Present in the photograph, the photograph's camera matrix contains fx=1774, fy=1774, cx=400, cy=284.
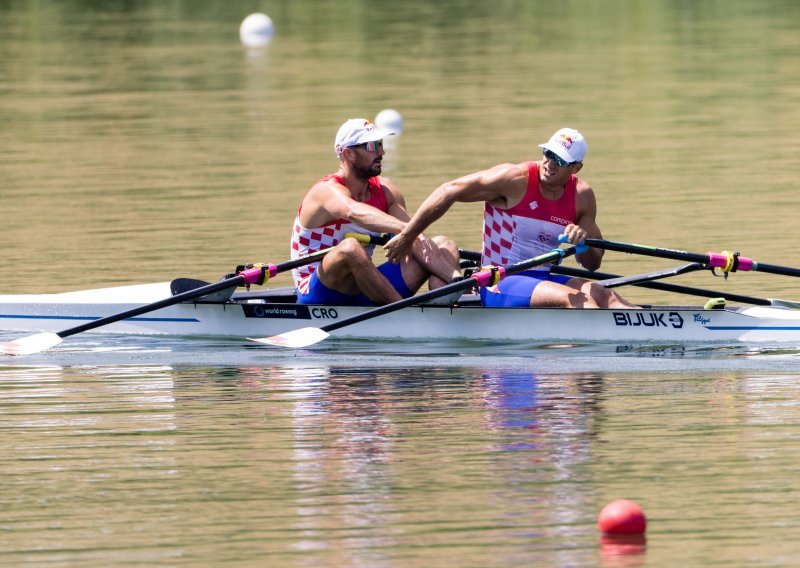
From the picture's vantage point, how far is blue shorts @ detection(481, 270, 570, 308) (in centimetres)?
1201

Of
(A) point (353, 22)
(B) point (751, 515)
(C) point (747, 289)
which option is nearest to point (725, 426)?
(B) point (751, 515)

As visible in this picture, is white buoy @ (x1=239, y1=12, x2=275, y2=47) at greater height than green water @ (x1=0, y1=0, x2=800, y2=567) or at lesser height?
greater

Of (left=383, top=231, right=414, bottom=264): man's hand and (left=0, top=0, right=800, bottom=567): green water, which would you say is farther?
(left=383, top=231, right=414, bottom=264): man's hand

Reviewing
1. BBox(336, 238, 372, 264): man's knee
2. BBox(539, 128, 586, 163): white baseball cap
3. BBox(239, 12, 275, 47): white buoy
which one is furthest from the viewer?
BBox(239, 12, 275, 47): white buoy

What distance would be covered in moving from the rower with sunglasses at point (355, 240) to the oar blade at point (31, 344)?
68.6 inches

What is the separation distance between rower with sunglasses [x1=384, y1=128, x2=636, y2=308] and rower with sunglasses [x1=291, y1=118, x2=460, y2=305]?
24 centimetres

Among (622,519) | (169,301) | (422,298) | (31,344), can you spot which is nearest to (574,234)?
(422,298)

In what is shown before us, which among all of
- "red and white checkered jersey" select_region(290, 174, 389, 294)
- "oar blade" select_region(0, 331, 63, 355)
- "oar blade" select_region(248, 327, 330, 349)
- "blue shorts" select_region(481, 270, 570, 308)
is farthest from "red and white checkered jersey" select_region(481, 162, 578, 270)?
"oar blade" select_region(0, 331, 63, 355)

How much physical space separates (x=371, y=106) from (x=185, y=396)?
17.1 meters

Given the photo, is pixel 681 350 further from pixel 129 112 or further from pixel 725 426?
pixel 129 112

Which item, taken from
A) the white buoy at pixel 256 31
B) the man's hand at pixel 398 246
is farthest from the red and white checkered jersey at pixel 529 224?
the white buoy at pixel 256 31

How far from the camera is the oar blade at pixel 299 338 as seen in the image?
1184 cm

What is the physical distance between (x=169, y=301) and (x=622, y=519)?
5.46m

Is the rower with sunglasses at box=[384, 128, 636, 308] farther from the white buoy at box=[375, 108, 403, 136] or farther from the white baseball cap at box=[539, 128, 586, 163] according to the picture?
the white buoy at box=[375, 108, 403, 136]
